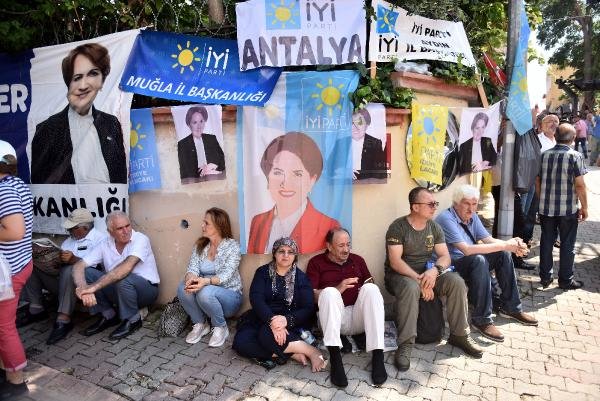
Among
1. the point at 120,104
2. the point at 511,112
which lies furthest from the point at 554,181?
the point at 120,104

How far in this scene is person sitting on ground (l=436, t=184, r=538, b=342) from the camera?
3.94m

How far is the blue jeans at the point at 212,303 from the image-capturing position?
12.8ft

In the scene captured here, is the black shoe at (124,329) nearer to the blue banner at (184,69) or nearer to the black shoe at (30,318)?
the black shoe at (30,318)

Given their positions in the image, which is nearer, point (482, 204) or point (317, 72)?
point (317, 72)

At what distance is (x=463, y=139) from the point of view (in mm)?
4895

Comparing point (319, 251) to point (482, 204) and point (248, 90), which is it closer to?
point (248, 90)

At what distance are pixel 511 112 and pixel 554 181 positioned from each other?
1.01 metres

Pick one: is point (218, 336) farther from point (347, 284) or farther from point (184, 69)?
point (184, 69)

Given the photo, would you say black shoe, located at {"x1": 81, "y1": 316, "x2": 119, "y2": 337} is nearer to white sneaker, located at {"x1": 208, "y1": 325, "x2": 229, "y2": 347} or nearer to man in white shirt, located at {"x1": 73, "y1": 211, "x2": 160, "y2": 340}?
man in white shirt, located at {"x1": 73, "y1": 211, "x2": 160, "y2": 340}

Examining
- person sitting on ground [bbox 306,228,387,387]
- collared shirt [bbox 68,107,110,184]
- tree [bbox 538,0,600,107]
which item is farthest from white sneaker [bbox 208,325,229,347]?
tree [bbox 538,0,600,107]

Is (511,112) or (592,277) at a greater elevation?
(511,112)

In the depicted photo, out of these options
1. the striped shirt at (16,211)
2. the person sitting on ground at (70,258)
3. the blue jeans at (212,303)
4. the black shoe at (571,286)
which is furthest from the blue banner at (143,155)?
the black shoe at (571,286)

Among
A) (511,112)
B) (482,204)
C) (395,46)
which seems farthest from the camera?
(482,204)

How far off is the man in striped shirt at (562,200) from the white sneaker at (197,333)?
3.89 metres
